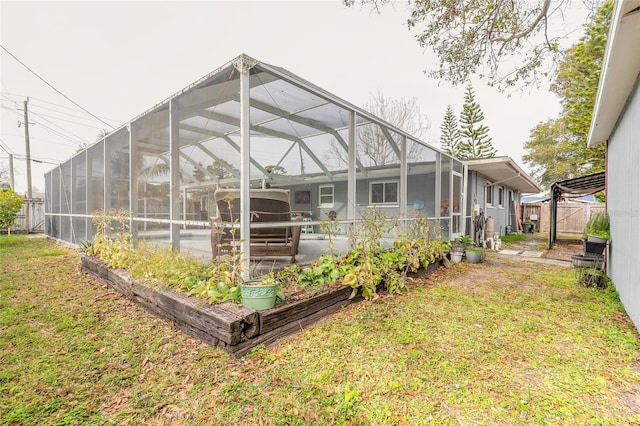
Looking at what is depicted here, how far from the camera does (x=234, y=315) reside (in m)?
2.37

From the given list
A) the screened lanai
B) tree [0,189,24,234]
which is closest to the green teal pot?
the screened lanai

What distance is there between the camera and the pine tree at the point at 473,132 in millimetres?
22016

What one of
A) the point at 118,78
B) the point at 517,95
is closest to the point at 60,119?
the point at 118,78

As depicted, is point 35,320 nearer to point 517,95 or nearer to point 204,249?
point 204,249

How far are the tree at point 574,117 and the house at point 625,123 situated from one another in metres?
4.42

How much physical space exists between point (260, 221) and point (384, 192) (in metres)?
4.03

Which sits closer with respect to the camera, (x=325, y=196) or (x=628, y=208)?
(x=628, y=208)

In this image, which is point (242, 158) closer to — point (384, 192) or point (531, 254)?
point (384, 192)

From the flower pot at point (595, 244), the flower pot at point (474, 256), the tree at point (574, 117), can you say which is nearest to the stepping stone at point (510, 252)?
the flower pot at point (474, 256)

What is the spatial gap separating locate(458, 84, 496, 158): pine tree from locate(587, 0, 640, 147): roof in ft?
67.1

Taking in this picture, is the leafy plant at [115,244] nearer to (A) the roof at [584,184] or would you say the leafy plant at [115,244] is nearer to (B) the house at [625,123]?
(B) the house at [625,123]

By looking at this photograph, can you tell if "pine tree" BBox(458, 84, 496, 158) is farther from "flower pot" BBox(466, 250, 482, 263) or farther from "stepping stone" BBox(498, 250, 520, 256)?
"flower pot" BBox(466, 250, 482, 263)

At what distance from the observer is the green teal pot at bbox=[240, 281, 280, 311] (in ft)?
8.19

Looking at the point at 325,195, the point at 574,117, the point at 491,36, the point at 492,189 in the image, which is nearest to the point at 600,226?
the point at 491,36
